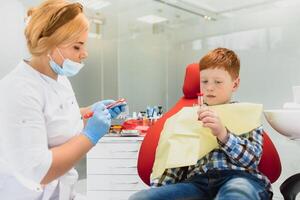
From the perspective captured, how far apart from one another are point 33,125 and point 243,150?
772 millimetres

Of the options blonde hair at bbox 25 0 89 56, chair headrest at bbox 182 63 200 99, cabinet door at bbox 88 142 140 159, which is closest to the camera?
blonde hair at bbox 25 0 89 56

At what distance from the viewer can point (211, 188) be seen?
128 centimetres

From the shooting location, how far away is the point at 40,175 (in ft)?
3.43

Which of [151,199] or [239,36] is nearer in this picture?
[151,199]

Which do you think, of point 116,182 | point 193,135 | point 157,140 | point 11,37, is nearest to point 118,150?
point 116,182

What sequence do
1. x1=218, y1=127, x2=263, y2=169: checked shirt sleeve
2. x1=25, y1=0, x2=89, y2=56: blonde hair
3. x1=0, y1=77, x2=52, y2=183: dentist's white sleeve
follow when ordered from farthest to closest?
x1=218, y1=127, x2=263, y2=169: checked shirt sleeve < x1=25, y1=0, x2=89, y2=56: blonde hair < x1=0, y1=77, x2=52, y2=183: dentist's white sleeve

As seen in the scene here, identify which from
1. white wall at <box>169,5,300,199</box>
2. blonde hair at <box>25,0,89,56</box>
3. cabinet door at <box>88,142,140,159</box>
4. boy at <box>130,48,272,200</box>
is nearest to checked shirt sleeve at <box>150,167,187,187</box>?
boy at <box>130,48,272,200</box>

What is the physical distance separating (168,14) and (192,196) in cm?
233

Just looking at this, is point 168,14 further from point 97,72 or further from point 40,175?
point 40,175

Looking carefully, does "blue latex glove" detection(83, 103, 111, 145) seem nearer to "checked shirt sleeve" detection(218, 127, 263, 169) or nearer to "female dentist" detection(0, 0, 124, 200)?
"female dentist" detection(0, 0, 124, 200)

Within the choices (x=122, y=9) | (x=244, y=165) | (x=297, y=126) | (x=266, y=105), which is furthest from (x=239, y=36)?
(x=244, y=165)

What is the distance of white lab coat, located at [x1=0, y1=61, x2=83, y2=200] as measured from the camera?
1.03 m

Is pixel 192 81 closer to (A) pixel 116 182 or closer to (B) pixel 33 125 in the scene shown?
(B) pixel 33 125

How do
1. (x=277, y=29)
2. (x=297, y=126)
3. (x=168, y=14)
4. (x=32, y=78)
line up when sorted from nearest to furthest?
1. (x=32, y=78)
2. (x=297, y=126)
3. (x=277, y=29)
4. (x=168, y=14)
